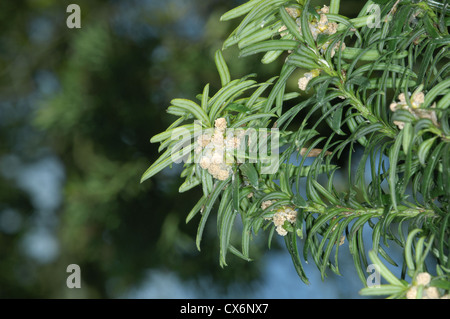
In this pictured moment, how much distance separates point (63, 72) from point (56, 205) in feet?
1.03

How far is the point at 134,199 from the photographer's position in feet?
3.72

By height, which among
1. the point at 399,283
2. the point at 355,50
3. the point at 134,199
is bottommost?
the point at 399,283

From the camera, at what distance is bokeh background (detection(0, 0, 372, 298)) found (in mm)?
1123

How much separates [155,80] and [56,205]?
0.38 metres

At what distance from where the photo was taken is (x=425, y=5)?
0.42m

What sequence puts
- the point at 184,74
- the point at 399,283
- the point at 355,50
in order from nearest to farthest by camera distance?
the point at 399,283, the point at 355,50, the point at 184,74

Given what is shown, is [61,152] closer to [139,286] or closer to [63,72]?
[63,72]

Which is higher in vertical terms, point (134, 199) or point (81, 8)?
point (81, 8)

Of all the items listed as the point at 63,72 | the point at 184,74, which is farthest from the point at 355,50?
the point at 63,72

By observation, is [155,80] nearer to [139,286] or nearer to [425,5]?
[139,286]

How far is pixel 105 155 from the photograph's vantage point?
45.1 inches

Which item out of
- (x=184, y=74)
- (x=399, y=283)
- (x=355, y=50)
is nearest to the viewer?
(x=399, y=283)

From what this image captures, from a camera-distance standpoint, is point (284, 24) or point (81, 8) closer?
point (284, 24)

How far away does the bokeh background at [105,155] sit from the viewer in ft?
3.68
